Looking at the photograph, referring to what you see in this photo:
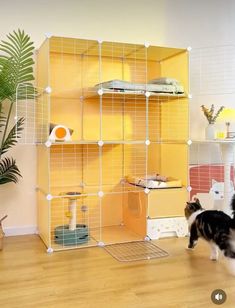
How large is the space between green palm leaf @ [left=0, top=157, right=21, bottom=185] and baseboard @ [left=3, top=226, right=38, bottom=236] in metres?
0.45

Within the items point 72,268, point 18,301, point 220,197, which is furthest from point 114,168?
point 18,301

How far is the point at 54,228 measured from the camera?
3.42 metres

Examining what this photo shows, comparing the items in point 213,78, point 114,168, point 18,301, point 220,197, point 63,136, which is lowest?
point 18,301

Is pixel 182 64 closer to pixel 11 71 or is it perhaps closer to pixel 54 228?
pixel 11 71

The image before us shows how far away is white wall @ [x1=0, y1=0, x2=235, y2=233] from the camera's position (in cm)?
351

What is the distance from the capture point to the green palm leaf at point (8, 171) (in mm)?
3227

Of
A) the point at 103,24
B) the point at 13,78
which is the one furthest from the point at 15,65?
the point at 103,24

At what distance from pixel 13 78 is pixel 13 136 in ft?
1.61

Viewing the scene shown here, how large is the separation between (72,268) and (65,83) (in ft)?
5.60

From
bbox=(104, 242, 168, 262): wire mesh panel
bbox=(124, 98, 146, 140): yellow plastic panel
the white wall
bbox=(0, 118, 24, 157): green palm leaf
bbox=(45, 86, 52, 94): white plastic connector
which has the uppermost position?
the white wall

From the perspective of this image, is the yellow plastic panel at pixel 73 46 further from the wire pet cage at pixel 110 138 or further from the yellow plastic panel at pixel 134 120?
the yellow plastic panel at pixel 134 120

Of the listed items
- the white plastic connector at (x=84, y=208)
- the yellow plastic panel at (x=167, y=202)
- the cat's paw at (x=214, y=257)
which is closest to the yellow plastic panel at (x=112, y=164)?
the white plastic connector at (x=84, y=208)
